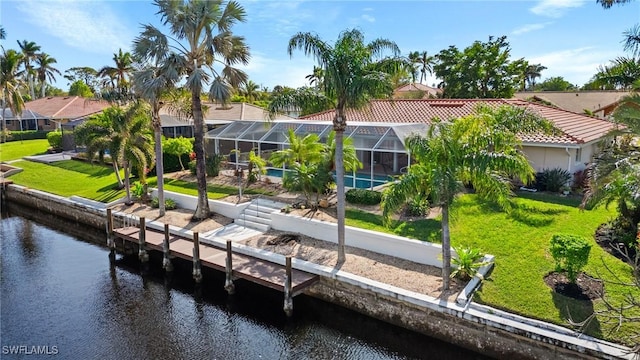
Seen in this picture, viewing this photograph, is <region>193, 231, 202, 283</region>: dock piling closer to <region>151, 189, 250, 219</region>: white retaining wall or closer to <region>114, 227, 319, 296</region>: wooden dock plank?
<region>114, 227, 319, 296</region>: wooden dock plank

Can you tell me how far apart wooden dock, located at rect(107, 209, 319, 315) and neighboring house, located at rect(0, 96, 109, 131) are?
3538 cm

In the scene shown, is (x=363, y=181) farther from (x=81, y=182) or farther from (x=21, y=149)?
(x=21, y=149)

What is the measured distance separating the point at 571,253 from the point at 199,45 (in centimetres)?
1610

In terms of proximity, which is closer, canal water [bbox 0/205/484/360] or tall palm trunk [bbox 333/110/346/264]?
canal water [bbox 0/205/484/360]

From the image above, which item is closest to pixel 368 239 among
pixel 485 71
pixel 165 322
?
pixel 165 322

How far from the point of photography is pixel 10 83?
43875 mm

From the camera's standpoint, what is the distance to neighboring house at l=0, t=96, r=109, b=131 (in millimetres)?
47719

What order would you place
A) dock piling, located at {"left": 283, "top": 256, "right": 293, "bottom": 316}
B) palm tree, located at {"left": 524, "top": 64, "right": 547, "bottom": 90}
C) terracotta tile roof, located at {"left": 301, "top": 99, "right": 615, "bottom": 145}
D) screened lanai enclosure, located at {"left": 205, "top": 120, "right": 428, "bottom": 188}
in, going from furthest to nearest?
palm tree, located at {"left": 524, "top": 64, "right": 547, "bottom": 90}, screened lanai enclosure, located at {"left": 205, "top": 120, "right": 428, "bottom": 188}, terracotta tile roof, located at {"left": 301, "top": 99, "right": 615, "bottom": 145}, dock piling, located at {"left": 283, "top": 256, "right": 293, "bottom": 316}

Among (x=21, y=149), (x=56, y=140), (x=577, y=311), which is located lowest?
(x=577, y=311)

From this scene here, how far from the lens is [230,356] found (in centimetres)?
1120

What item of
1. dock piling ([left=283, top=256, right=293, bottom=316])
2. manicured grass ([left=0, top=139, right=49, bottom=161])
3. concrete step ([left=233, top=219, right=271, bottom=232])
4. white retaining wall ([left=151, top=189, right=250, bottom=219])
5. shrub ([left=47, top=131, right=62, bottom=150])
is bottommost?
Answer: dock piling ([left=283, top=256, right=293, bottom=316])

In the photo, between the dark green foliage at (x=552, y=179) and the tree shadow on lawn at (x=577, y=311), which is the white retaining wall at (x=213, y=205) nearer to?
the tree shadow on lawn at (x=577, y=311)

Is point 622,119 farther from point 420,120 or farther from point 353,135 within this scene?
point 420,120


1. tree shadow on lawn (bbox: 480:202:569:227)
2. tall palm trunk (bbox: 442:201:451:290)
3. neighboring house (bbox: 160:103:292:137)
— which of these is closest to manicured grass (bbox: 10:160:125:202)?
neighboring house (bbox: 160:103:292:137)
